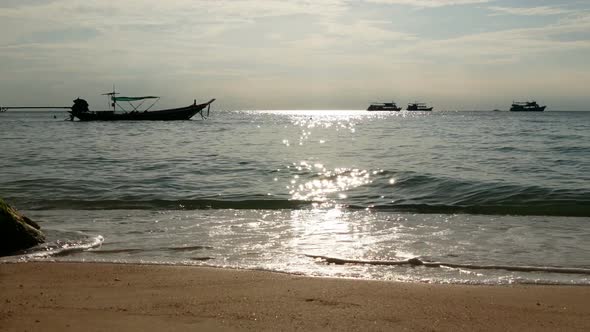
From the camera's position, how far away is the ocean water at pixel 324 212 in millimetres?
6762

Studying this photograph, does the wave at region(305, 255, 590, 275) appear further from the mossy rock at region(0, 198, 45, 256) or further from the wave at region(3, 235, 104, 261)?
the mossy rock at region(0, 198, 45, 256)

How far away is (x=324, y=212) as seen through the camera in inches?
441

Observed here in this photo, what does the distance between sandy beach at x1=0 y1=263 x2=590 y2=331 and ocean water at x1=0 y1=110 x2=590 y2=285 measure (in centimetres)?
58

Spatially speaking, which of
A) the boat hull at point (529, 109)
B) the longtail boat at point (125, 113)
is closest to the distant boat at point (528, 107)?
the boat hull at point (529, 109)

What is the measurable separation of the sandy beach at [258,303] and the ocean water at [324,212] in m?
0.58

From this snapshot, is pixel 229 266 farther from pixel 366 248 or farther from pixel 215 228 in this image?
pixel 215 228

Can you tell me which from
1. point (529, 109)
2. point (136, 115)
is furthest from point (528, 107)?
point (136, 115)

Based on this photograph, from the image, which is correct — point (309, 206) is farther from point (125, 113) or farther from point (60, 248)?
point (125, 113)

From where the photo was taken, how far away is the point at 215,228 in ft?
29.8

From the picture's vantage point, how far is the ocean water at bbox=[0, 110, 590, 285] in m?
6.76

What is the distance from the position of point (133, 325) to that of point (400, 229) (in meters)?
5.64

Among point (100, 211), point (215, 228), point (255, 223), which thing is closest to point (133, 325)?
point (215, 228)

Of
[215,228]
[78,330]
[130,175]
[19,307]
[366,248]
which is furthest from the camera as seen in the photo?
[130,175]

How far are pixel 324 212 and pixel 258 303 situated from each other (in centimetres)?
645
